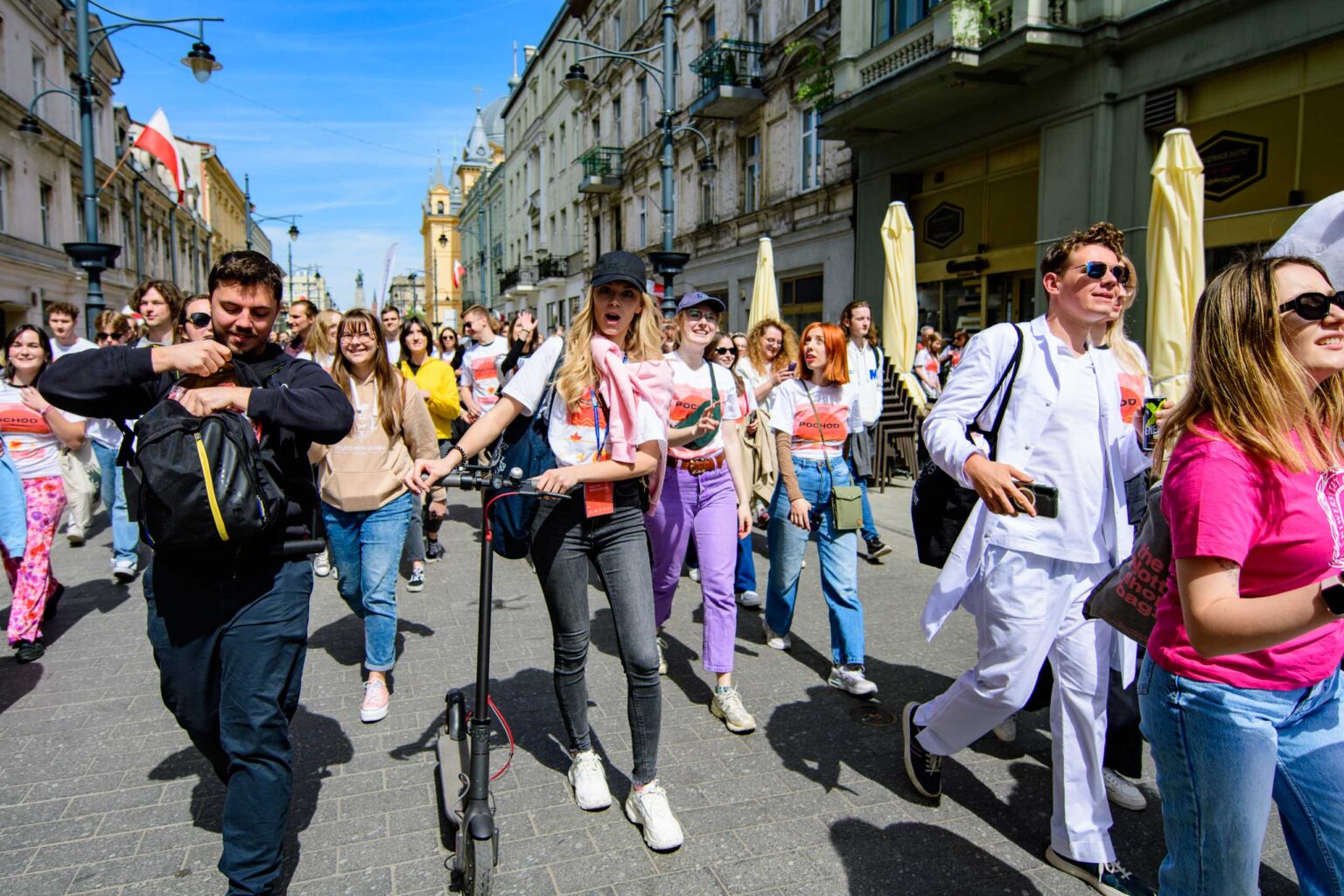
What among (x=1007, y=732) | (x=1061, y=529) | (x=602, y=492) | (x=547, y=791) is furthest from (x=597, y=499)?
(x=1007, y=732)

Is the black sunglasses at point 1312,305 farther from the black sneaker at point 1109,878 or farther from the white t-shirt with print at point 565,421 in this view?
the white t-shirt with print at point 565,421

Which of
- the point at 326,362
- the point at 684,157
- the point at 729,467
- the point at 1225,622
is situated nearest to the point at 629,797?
the point at 729,467

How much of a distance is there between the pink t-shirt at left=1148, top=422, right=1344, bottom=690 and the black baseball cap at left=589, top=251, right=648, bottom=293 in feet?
6.56

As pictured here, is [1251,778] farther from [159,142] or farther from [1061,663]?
[159,142]

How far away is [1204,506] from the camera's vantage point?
1779 millimetres

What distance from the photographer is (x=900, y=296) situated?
37.6ft

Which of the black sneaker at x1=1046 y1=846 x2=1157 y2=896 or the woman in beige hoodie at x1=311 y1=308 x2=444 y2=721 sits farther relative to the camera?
the woman in beige hoodie at x1=311 y1=308 x2=444 y2=721

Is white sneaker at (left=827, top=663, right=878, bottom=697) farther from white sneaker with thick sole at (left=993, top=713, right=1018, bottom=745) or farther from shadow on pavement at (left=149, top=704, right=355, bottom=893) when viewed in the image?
shadow on pavement at (left=149, top=704, right=355, bottom=893)

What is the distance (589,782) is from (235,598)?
148cm

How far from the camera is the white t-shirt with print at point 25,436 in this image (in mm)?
5551

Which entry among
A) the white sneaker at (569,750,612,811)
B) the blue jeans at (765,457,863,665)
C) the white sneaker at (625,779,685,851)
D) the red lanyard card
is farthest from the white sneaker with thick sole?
the red lanyard card

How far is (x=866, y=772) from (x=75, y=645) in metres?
4.71

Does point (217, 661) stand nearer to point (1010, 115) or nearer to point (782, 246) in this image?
point (1010, 115)

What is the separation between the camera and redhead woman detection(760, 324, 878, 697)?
4.55m
